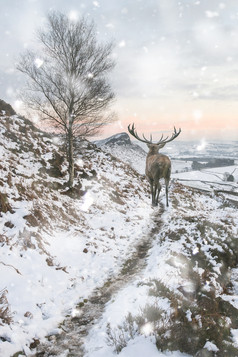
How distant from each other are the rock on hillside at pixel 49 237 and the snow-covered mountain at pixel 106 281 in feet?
0.09

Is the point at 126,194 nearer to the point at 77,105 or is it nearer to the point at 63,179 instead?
the point at 63,179

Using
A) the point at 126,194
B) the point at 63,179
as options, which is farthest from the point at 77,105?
the point at 126,194

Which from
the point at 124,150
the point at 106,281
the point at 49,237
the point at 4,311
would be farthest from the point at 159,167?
the point at 124,150

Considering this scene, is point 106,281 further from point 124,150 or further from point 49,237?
point 124,150

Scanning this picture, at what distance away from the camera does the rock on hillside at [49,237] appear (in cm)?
396

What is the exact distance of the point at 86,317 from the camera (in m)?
4.24

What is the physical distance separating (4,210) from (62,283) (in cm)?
269

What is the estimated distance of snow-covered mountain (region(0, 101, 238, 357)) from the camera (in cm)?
324

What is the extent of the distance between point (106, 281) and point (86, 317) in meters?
1.54

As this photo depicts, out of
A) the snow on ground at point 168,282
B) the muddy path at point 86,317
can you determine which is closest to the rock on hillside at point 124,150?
the snow on ground at point 168,282

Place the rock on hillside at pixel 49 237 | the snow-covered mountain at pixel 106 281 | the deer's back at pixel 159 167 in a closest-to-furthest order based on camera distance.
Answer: the snow-covered mountain at pixel 106 281 → the rock on hillside at pixel 49 237 → the deer's back at pixel 159 167

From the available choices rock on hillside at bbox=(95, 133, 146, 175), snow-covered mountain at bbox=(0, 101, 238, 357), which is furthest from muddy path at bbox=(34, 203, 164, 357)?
rock on hillside at bbox=(95, 133, 146, 175)

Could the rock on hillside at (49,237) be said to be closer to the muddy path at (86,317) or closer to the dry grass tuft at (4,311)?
the dry grass tuft at (4,311)

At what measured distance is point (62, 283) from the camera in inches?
208
